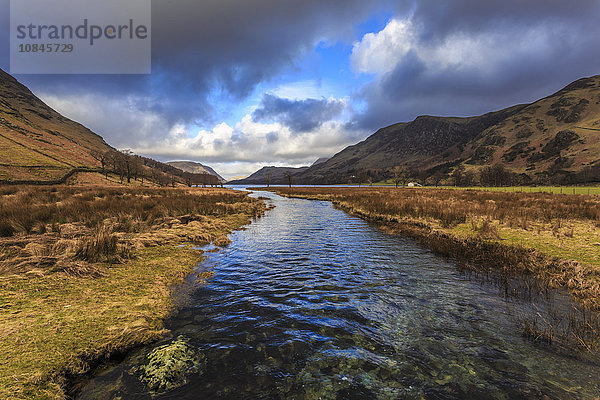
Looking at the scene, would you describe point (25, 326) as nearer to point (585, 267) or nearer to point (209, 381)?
point (209, 381)

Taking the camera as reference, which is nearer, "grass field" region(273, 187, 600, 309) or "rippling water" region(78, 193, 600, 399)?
"rippling water" region(78, 193, 600, 399)

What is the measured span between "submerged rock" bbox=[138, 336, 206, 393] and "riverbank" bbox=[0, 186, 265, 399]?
0.69m

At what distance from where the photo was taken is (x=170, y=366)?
170 inches

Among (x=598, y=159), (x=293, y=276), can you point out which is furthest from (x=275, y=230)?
(x=598, y=159)

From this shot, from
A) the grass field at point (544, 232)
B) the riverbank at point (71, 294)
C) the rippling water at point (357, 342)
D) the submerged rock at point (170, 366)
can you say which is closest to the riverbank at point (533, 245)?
the grass field at point (544, 232)

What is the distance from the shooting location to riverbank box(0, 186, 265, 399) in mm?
3883

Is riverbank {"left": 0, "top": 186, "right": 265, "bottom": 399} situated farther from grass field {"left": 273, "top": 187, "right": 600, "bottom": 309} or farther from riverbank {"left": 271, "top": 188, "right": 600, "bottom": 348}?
grass field {"left": 273, "top": 187, "right": 600, "bottom": 309}

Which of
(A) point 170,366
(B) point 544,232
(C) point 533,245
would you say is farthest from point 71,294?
(B) point 544,232

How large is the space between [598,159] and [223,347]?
7870 inches

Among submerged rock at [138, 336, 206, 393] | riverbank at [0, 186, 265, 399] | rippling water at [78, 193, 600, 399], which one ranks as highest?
riverbank at [0, 186, 265, 399]

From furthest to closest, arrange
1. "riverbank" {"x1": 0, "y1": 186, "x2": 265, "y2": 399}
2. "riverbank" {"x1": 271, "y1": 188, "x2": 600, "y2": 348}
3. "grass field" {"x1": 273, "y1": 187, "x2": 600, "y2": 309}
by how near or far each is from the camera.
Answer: "grass field" {"x1": 273, "y1": 187, "x2": 600, "y2": 309}, "riverbank" {"x1": 271, "y1": 188, "x2": 600, "y2": 348}, "riverbank" {"x1": 0, "y1": 186, "x2": 265, "y2": 399}

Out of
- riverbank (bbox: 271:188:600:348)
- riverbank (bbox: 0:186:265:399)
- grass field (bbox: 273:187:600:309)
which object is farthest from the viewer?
grass field (bbox: 273:187:600:309)

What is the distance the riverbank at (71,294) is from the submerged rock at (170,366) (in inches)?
27.3

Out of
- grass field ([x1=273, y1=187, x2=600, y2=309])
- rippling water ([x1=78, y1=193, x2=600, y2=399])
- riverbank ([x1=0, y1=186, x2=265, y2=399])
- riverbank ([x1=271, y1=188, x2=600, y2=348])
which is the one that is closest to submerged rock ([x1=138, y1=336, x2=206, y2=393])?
rippling water ([x1=78, y1=193, x2=600, y2=399])
